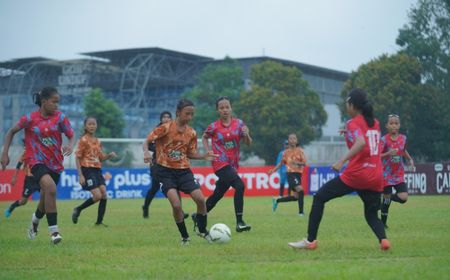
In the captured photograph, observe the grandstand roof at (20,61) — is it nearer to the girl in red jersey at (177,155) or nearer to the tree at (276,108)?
the tree at (276,108)

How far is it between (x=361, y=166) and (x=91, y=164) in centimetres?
825

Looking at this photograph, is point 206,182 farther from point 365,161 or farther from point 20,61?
point 20,61

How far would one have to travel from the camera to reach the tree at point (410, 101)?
59.4 metres

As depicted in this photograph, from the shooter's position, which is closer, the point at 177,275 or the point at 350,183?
the point at 177,275

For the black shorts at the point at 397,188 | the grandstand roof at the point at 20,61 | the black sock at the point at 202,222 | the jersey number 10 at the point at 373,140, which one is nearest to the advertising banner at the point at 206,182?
the black shorts at the point at 397,188

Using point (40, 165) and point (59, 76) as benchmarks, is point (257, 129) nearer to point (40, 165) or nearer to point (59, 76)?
point (59, 76)

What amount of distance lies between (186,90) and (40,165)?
257 ft

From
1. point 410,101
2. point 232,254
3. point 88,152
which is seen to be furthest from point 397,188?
point 410,101

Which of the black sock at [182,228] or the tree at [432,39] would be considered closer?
the black sock at [182,228]

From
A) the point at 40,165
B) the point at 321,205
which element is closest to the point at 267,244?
the point at 321,205

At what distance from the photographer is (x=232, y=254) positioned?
34.4 feet

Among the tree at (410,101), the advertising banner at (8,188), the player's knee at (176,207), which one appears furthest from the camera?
the tree at (410,101)

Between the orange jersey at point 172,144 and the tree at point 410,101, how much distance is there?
48.5 metres

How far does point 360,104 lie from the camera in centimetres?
1036
